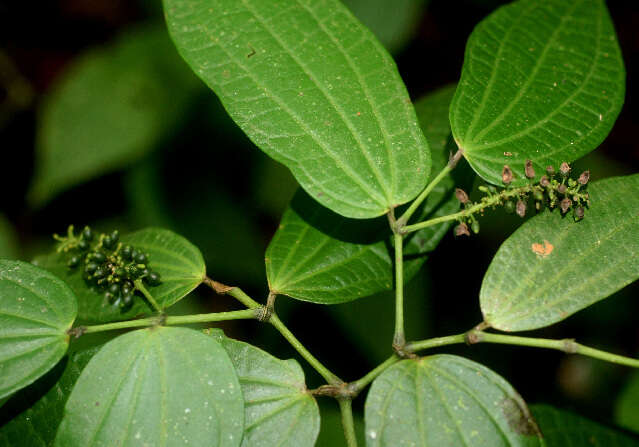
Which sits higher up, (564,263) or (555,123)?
(555,123)

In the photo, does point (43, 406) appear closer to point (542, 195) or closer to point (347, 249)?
point (347, 249)

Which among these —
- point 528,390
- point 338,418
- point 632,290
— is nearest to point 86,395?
point 338,418

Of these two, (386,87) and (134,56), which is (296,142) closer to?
(386,87)

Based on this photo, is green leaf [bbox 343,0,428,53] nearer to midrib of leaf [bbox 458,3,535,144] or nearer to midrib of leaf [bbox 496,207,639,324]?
midrib of leaf [bbox 458,3,535,144]

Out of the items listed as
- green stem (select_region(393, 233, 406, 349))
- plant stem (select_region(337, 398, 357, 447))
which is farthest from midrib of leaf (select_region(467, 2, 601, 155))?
plant stem (select_region(337, 398, 357, 447))

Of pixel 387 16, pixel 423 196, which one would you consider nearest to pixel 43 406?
pixel 423 196

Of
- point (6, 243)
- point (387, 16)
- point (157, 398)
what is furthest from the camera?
point (387, 16)
